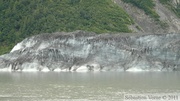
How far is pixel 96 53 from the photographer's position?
97.1 meters

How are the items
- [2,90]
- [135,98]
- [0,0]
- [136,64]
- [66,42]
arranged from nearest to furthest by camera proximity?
[135,98] < [2,90] < [136,64] < [66,42] < [0,0]

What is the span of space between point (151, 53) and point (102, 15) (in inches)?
1439

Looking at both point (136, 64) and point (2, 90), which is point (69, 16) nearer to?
point (136, 64)

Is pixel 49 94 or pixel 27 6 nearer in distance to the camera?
pixel 49 94

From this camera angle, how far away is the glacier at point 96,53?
93812 millimetres

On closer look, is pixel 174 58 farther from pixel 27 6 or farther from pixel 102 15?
pixel 27 6

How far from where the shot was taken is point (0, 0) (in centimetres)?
14225

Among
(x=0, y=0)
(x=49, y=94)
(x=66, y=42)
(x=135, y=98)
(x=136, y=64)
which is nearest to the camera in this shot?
(x=135, y=98)

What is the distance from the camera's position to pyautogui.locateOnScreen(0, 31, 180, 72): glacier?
308 ft

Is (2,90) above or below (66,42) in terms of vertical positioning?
below

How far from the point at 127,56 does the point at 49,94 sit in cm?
4710

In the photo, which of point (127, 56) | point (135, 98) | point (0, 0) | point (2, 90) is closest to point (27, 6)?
point (0, 0)

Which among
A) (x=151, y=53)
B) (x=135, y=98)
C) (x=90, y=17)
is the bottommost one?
(x=135, y=98)

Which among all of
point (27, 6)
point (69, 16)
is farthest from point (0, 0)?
point (69, 16)
